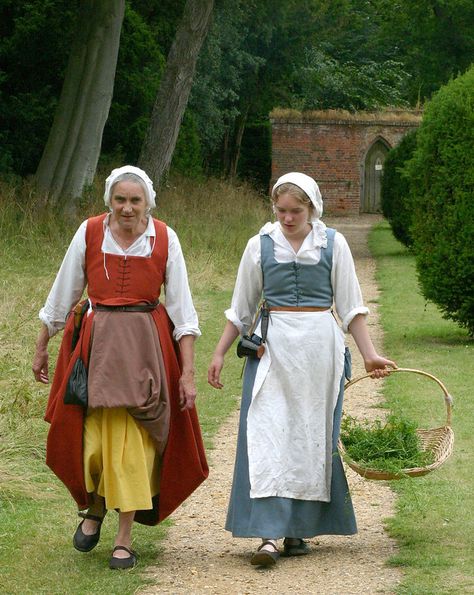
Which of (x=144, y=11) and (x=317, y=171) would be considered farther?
(x=317, y=171)

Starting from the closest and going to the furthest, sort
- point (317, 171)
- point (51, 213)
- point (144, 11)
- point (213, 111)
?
1. point (51, 213)
2. point (144, 11)
3. point (213, 111)
4. point (317, 171)

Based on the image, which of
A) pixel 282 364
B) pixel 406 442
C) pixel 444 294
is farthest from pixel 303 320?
pixel 444 294

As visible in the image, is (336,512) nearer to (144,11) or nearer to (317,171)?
(144,11)

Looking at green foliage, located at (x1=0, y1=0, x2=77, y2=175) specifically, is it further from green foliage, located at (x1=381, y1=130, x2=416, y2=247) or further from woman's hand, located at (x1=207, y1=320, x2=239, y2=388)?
woman's hand, located at (x1=207, y1=320, x2=239, y2=388)

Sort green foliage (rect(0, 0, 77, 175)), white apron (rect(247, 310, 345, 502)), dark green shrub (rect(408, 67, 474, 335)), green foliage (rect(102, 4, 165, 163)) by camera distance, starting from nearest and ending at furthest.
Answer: white apron (rect(247, 310, 345, 502)), dark green shrub (rect(408, 67, 474, 335)), green foliage (rect(0, 0, 77, 175)), green foliage (rect(102, 4, 165, 163))

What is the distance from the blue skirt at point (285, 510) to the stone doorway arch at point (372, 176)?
3623 cm

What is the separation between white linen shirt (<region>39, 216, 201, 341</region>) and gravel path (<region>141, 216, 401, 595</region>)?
40.7 inches

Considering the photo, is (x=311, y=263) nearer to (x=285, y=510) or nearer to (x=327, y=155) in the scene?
(x=285, y=510)

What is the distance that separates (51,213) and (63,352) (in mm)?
12742

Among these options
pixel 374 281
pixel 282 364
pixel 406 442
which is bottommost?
pixel 374 281

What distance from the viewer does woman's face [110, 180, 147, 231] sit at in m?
5.45

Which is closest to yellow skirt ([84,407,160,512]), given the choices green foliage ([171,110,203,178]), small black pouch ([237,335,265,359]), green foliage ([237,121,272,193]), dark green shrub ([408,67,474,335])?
small black pouch ([237,335,265,359])

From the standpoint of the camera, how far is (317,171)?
40031 mm

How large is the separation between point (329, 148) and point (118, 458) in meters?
35.3
